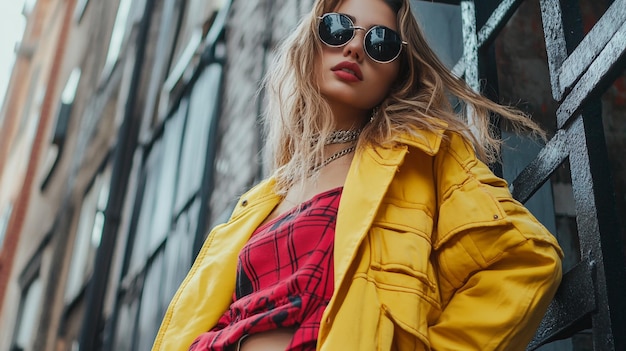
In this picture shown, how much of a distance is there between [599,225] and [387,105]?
655 mm

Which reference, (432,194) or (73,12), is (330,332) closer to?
(432,194)

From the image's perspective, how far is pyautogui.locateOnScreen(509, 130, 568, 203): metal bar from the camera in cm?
230

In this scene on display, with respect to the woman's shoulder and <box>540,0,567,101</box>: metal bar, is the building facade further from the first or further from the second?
the woman's shoulder

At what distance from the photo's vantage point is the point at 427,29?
368 centimetres

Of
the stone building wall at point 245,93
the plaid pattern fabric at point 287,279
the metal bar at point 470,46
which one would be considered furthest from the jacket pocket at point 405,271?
the stone building wall at point 245,93

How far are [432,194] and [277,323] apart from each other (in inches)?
→ 18.7

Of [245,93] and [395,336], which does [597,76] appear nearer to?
[395,336]

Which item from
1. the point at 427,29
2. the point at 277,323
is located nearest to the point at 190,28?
the point at 427,29

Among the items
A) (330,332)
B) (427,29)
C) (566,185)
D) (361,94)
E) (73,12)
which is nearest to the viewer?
(330,332)

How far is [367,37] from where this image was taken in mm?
2340

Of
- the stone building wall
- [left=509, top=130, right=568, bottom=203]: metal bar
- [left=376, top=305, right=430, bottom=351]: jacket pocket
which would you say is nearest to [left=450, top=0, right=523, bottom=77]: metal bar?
[left=509, top=130, right=568, bottom=203]: metal bar

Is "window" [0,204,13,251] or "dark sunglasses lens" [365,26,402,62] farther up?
"dark sunglasses lens" [365,26,402,62]

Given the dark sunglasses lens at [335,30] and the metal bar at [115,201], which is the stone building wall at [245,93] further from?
the metal bar at [115,201]

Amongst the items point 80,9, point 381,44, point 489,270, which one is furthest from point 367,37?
point 80,9
